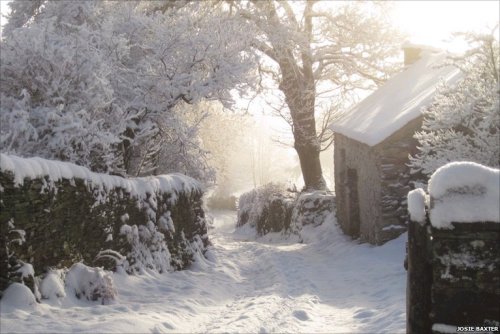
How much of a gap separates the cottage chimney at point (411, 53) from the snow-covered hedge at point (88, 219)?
1326 cm

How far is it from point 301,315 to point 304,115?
643 inches

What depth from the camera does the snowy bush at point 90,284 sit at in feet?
24.2

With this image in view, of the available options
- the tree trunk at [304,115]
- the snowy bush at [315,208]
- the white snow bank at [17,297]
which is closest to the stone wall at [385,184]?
the snowy bush at [315,208]

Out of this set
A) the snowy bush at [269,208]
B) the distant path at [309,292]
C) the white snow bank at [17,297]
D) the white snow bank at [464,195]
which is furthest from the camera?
the snowy bush at [269,208]

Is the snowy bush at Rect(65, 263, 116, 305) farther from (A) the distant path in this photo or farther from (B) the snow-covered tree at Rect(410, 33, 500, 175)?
(B) the snow-covered tree at Rect(410, 33, 500, 175)

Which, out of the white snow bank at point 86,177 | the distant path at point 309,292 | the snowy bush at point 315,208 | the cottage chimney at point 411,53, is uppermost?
the cottage chimney at point 411,53

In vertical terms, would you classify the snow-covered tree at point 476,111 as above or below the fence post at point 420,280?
above

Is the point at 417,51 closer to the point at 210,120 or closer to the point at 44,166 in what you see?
the point at 210,120

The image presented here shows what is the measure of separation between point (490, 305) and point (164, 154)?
11.1m

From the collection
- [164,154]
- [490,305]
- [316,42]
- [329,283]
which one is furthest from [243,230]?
[490,305]

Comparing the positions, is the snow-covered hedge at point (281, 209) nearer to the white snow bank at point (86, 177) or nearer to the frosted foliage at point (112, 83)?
the frosted foliage at point (112, 83)

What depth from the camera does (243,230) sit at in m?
30.2

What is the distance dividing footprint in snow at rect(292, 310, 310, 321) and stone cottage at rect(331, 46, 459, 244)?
6.32 metres

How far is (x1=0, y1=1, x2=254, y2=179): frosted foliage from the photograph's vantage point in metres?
10.3
